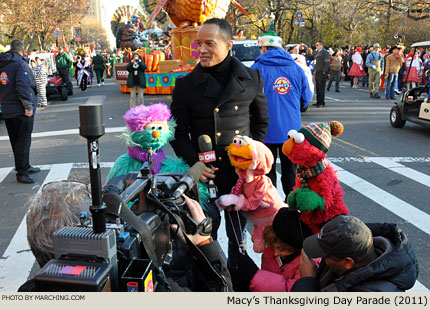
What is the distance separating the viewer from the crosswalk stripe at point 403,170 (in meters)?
6.57

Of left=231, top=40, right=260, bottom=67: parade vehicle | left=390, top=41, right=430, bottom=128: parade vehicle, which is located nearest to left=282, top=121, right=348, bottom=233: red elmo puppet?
left=390, top=41, right=430, bottom=128: parade vehicle

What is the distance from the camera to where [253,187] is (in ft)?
10.6

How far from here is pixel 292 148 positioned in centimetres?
303

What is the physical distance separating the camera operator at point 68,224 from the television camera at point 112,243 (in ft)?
0.37

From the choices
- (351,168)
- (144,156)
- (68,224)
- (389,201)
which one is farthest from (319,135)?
(351,168)

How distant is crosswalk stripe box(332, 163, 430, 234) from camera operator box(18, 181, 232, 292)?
355 cm

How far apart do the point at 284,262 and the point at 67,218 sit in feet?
5.48

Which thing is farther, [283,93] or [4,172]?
[4,172]

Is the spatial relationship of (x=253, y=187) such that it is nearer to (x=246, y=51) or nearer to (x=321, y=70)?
(x=321, y=70)

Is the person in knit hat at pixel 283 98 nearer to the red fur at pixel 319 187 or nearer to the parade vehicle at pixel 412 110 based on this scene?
the red fur at pixel 319 187

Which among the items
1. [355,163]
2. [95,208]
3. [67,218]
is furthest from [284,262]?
[355,163]

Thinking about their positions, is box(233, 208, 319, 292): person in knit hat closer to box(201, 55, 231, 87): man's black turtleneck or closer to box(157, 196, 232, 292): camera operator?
box(157, 196, 232, 292): camera operator

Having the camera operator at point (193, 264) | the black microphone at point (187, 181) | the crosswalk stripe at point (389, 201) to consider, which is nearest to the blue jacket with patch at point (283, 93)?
the crosswalk stripe at point (389, 201)

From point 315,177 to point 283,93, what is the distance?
1.86 m
